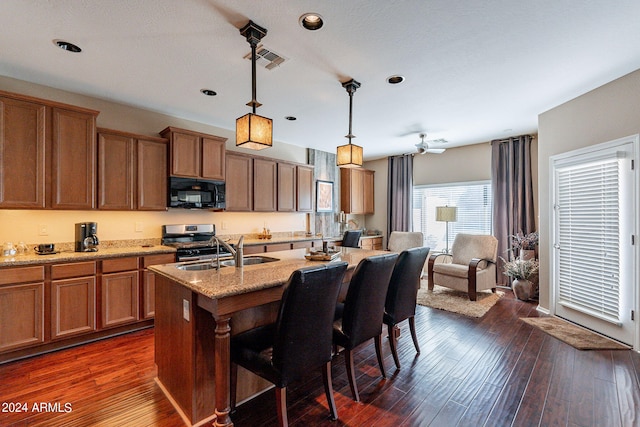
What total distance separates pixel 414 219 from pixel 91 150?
587 cm

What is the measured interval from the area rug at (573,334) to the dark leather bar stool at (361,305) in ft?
7.69

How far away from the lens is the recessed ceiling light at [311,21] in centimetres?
208

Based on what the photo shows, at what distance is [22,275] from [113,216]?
45.4 inches

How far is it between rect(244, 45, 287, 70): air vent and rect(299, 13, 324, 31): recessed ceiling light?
0.46 meters

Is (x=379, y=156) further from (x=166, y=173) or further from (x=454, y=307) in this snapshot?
(x=166, y=173)

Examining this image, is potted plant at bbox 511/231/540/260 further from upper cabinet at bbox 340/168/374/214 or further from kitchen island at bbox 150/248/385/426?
kitchen island at bbox 150/248/385/426

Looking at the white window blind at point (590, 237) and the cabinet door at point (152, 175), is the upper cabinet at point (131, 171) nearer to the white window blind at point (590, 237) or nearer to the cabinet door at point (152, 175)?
the cabinet door at point (152, 175)

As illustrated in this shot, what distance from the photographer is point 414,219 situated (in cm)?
671

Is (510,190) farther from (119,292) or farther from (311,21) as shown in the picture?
(119,292)

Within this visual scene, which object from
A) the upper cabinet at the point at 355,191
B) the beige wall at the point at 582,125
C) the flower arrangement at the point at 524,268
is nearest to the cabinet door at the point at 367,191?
the upper cabinet at the point at 355,191

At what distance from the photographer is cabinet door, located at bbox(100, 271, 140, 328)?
10.3ft

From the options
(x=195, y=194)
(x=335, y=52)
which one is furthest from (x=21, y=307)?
(x=335, y=52)

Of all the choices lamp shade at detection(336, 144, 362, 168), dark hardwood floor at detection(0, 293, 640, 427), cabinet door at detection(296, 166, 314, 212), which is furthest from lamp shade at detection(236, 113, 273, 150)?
cabinet door at detection(296, 166, 314, 212)

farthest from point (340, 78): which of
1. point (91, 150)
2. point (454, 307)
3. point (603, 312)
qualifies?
point (603, 312)
